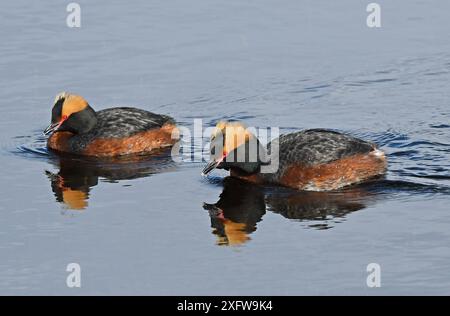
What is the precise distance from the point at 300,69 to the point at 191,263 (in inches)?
350

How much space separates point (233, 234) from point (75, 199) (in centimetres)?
260

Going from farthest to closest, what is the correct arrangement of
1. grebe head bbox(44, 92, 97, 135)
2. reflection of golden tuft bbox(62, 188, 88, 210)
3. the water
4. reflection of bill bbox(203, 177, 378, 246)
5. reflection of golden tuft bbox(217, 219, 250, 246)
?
grebe head bbox(44, 92, 97, 135), reflection of golden tuft bbox(62, 188, 88, 210), reflection of bill bbox(203, 177, 378, 246), reflection of golden tuft bbox(217, 219, 250, 246), the water

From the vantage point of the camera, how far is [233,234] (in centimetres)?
1443

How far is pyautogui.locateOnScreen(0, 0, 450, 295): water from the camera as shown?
515 inches

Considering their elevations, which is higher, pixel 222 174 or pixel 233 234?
pixel 222 174

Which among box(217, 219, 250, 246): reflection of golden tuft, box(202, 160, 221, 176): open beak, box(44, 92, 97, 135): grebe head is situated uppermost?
box(44, 92, 97, 135): grebe head

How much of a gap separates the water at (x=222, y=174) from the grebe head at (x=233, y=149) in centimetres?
34

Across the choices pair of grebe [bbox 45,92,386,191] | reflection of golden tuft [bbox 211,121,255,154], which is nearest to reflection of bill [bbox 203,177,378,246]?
pair of grebe [bbox 45,92,386,191]

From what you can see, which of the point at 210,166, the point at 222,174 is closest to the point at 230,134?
the point at 210,166

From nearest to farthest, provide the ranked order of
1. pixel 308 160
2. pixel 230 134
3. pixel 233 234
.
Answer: pixel 233 234 → pixel 308 160 → pixel 230 134

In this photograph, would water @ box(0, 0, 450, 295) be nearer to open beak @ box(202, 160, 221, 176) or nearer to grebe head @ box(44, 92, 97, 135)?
open beak @ box(202, 160, 221, 176)

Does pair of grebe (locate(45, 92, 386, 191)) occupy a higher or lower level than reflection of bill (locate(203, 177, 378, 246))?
higher

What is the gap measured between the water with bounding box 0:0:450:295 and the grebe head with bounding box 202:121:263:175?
34 centimetres

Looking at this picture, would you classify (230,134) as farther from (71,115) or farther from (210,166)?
(71,115)
